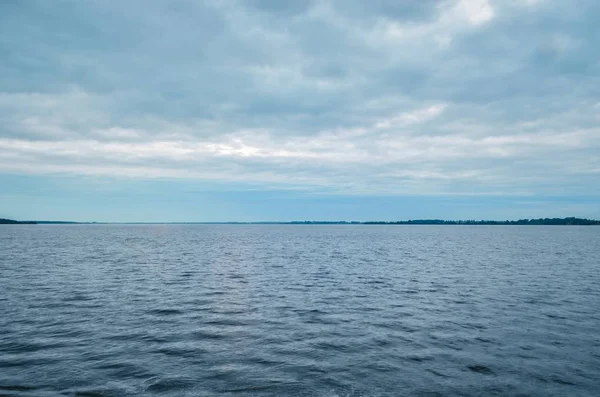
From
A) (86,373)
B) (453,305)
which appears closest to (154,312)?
(86,373)

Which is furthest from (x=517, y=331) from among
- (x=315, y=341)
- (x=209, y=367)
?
(x=209, y=367)

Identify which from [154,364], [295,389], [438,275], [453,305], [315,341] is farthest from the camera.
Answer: [438,275]

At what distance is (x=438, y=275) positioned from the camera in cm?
4569

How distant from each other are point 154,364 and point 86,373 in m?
2.52

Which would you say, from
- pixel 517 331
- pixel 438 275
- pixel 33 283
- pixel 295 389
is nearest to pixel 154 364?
pixel 295 389

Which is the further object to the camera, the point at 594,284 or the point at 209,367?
the point at 594,284

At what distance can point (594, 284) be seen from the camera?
1516 inches

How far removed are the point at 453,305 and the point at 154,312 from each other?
68.6 feet

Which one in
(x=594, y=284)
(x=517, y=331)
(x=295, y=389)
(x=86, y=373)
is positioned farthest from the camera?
(x=594, y=284)

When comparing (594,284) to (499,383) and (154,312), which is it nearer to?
(499,383)

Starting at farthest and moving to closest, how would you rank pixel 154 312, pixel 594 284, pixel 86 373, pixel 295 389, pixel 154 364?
pixel 594 284, pixel 154 312, pixel 154 364, pixel 86 373, pixel 295 389

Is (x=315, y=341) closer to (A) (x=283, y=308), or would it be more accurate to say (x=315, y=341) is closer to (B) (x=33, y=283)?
(A) (x=283, y=308)

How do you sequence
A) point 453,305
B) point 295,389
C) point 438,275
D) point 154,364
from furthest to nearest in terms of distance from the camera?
point 438,275 < point 453,305 < point 154,364 < point 295,389

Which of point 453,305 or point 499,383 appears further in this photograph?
point 453,305
